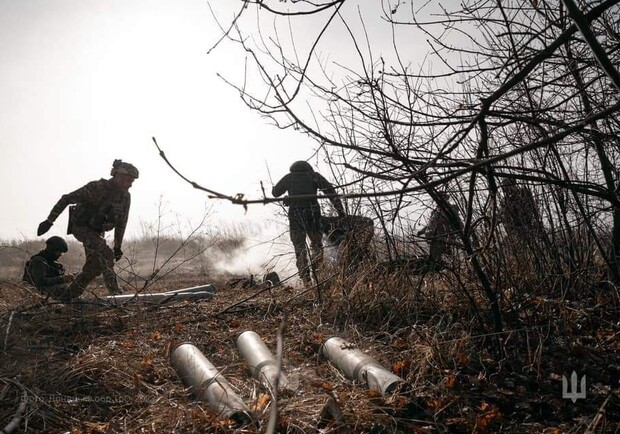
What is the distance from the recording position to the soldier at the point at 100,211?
22.7 feet

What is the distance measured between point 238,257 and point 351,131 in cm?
942

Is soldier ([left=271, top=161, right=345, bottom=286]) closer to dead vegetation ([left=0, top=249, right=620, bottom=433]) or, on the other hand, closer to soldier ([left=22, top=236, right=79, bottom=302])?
dead vegetation ([left=0, top=249, right=620, bottom=433])

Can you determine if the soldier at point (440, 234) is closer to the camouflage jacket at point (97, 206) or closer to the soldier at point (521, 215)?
the soldier at point (521, 215)

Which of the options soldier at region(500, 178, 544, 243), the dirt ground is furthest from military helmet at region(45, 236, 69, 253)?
soldier at region(500, 178, 544, 243)

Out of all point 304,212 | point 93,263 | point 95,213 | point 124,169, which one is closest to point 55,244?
point 93,263

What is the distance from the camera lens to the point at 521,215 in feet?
12.0

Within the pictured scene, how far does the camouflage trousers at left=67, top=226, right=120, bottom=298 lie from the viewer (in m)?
5.51

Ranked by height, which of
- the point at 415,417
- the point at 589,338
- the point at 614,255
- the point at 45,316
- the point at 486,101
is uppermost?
the point at 486,101

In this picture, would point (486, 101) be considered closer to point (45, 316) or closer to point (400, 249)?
point (400, 249)

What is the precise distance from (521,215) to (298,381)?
2.00 m

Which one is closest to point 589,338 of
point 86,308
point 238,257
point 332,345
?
point 332,345

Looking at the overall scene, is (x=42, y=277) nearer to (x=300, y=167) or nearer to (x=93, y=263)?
(x=93, y=263)

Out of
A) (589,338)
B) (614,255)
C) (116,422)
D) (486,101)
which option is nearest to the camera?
(486,101)

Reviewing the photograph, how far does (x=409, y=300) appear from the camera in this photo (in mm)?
3707
